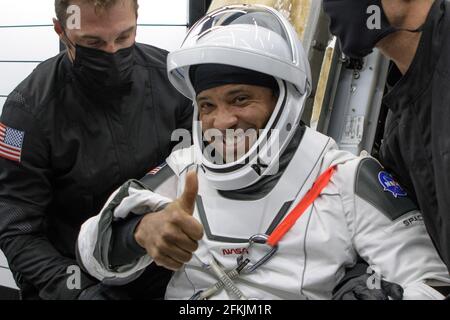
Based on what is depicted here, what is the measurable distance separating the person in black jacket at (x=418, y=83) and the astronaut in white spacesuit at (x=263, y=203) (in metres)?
0.07

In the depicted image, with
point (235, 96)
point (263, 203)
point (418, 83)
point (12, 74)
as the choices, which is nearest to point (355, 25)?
point (418, 83)

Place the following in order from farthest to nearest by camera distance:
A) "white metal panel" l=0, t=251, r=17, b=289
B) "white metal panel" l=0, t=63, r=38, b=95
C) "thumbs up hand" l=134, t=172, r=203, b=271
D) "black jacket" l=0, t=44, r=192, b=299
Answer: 1. "white metal panel" l=0, t=251, r=17, b=289
2. "white metal panel" l=0, t=63, r=38, b=95
3. "black jacket" l=0, t=44, r=192, b=299
4. "thumbs up hand" l=134, t=172, r=203, b=271

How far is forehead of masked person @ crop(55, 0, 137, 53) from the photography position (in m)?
1.61

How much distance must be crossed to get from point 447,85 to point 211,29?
61 centimetres

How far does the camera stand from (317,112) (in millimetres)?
2303

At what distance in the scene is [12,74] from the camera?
3.37m

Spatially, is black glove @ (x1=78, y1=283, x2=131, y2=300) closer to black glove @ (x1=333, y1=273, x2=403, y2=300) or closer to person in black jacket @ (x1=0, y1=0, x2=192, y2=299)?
person in black jacket @ (x1=0, y1=0, x2=192, y2=299)

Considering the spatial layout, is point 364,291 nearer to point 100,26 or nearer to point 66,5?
point 100,26

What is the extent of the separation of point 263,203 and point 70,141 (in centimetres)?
65

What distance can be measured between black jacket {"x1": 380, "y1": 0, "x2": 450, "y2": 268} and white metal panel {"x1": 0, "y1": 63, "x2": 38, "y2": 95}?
2635 millimetres

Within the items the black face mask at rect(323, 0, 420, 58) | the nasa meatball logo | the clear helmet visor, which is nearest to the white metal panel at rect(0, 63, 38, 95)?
the clear helmet visor

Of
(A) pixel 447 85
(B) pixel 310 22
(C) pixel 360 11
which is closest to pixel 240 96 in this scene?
(C) pixel 360 11

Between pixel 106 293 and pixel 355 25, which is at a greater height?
pixel 355 25
